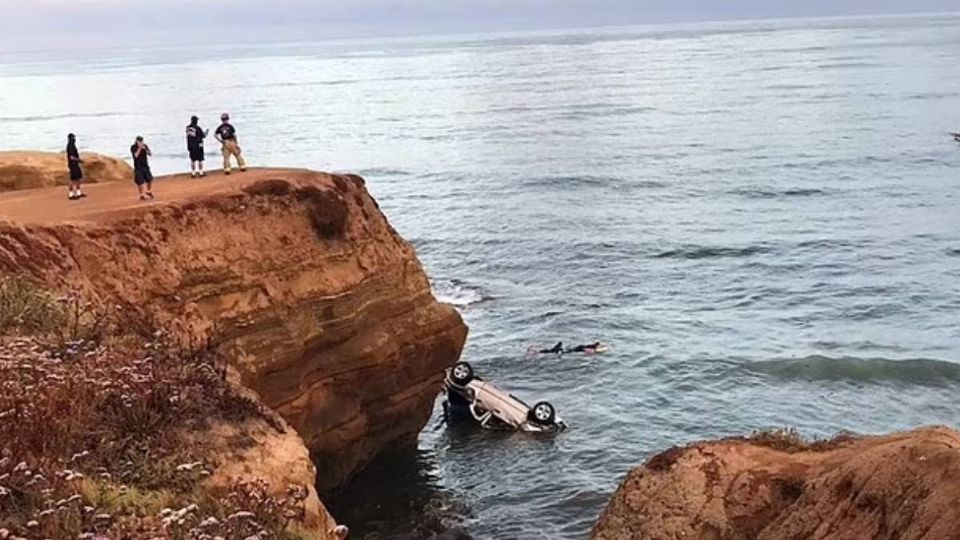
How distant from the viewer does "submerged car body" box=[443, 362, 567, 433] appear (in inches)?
947

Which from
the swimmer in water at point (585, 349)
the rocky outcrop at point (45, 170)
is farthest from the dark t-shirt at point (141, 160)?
the swimmer in water at point (585, 349)

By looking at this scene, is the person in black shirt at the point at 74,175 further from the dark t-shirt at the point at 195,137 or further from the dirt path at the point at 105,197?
the dark t-shirt at the point at 195,137

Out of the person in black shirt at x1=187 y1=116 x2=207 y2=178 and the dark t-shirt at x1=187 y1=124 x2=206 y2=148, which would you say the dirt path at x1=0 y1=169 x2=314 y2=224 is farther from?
the dark t-shirt at x1=187 y1=124 x2=206 y2=148

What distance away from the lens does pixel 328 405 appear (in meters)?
18.8

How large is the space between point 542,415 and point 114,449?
15.9m

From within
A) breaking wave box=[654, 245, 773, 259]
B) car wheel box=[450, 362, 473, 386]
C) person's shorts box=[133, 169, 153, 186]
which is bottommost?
breaking wave box=[654, 245, 773, 259]

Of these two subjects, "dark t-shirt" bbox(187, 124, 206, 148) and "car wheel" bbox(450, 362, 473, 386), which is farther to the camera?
"car wheel" bbox(450, 362, 473, 386)

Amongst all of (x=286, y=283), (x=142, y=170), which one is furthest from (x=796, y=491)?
(x=142, y=170)

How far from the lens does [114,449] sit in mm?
8922

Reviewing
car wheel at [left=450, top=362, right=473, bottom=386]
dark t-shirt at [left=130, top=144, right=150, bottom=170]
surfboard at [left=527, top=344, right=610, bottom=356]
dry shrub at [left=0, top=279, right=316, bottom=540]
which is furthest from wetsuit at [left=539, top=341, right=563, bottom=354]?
dry shrub at [left=0, top=279, right=316, bottom=540]

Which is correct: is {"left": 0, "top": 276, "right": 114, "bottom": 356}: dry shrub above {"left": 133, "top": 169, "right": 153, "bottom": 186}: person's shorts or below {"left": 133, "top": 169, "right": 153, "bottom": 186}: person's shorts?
below

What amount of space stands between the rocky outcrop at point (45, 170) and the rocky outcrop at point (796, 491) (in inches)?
697

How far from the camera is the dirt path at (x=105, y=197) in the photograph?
17562 mm

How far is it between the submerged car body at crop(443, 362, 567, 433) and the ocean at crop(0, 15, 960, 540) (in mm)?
466
